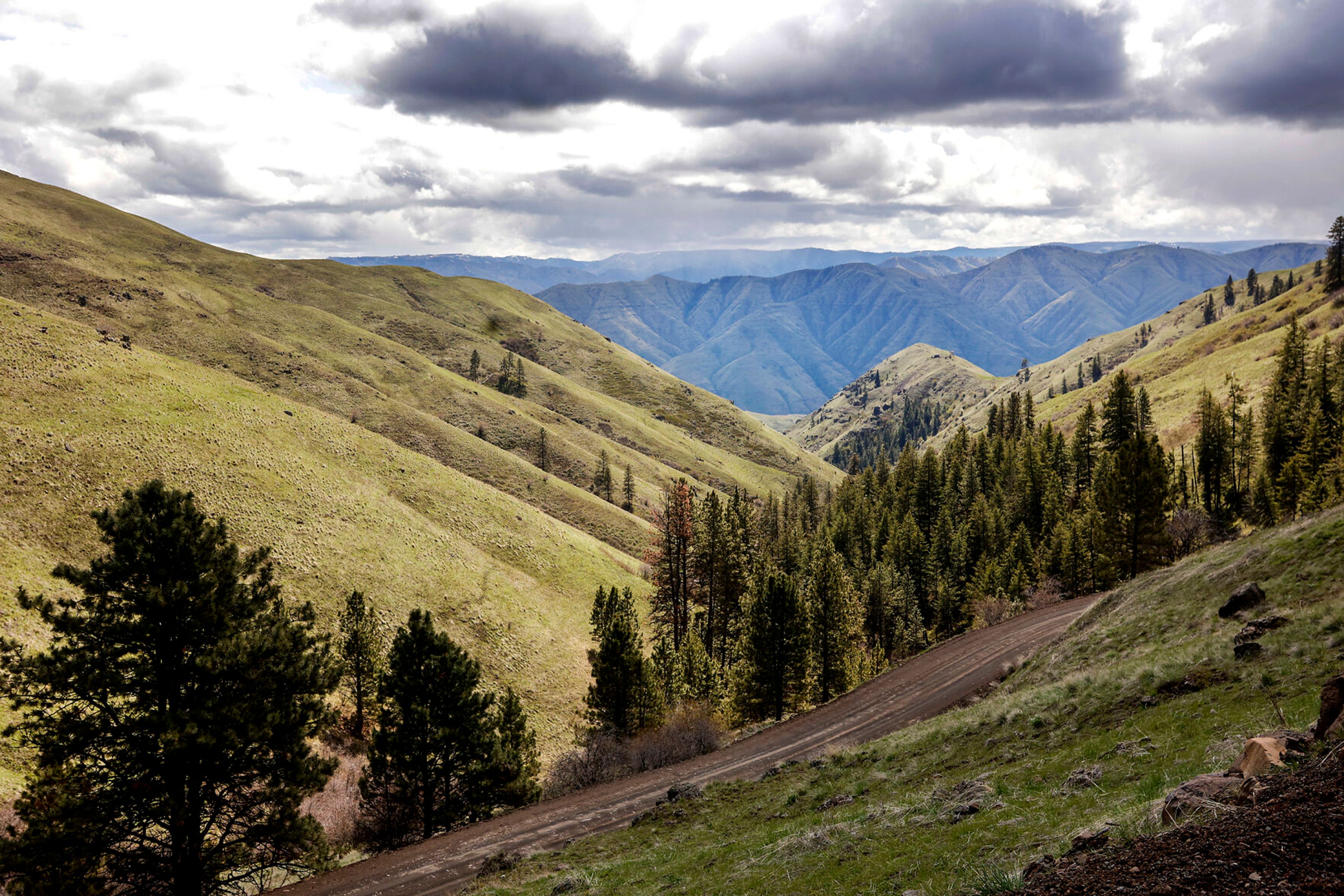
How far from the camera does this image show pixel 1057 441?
299 feet

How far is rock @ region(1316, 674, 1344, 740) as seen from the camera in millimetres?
8859

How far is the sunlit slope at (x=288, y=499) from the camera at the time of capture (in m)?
53.5

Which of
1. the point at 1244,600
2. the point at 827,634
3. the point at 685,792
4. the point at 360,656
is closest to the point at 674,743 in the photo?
the point at 685,792

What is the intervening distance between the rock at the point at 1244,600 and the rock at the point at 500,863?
2453 centimetres

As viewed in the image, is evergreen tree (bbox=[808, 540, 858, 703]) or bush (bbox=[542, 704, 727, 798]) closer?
bush (bbox=[542, 704, 727, 798])

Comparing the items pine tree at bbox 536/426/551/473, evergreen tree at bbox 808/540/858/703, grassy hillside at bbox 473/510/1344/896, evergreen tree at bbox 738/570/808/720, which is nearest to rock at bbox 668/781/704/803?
grassy hillside at bbox 473/510/1344/896

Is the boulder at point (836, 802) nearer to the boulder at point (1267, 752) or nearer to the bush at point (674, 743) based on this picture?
the boulder at point (1267, 752)

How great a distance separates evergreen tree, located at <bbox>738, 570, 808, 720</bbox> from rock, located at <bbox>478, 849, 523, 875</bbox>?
80.1 ft

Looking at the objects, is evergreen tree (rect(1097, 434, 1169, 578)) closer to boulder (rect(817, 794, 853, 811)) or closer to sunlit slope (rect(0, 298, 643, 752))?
boulder (rect(817, 794, 853, 811))

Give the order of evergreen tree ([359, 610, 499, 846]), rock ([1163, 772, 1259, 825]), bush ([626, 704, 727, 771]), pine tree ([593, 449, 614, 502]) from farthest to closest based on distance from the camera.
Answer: pine tree ([593, 449, 614, 502]), bush ([626, 704, 727, 771]), evergreen tree ([359, 610, 499, 846]), rock ([1163, 772, 1259, 825])

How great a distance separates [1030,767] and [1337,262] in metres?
183

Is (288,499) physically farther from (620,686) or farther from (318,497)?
(620,686)

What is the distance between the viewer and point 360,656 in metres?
43.4

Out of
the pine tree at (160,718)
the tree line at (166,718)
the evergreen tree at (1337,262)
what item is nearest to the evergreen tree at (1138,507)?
the tree line at (166,718)
